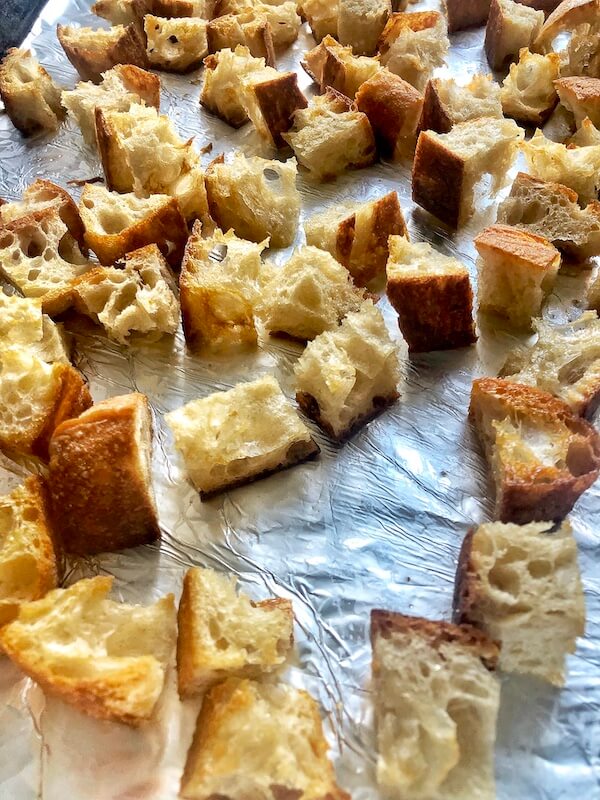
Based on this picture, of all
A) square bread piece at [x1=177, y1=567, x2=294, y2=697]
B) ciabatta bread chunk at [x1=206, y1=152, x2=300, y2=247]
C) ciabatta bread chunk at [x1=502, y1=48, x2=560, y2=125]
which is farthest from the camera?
ciabatta bread chunk at [x1=502, y1=48, x2=560, y2=125]

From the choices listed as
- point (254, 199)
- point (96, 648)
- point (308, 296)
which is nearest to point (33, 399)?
point (96, 648)

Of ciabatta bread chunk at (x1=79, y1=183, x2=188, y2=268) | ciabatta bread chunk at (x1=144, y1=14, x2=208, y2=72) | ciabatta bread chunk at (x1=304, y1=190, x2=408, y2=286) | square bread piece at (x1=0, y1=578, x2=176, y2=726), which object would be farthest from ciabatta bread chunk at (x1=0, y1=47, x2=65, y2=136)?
square bread piece at (x1=0, y1=578, x2=176, y2=726)

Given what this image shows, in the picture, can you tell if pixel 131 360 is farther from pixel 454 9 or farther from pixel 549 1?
pixel 549 1

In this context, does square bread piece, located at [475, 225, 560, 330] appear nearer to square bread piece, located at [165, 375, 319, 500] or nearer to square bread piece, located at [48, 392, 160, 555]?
square bread piece, located at [165, 375, 319, 500]

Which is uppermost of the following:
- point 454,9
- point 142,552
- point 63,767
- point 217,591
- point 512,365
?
point 454,9

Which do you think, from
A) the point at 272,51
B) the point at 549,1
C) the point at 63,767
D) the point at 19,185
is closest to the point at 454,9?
the point at 549,1

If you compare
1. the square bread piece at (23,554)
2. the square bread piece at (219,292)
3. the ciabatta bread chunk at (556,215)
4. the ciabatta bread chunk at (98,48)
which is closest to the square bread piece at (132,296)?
the square bread piece at (219,292)

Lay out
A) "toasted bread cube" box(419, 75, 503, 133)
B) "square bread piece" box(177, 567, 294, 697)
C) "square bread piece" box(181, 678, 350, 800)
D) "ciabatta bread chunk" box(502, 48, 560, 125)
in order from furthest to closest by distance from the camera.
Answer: "ciabatta bread chunk" box(502, 48, 560, 125)
"toasted bread cube" box(419, 75, 503, 133)
"square bread piece" box(177, 567, 294, 697)
"square bread piece" box(181, 678, 350, 800)
